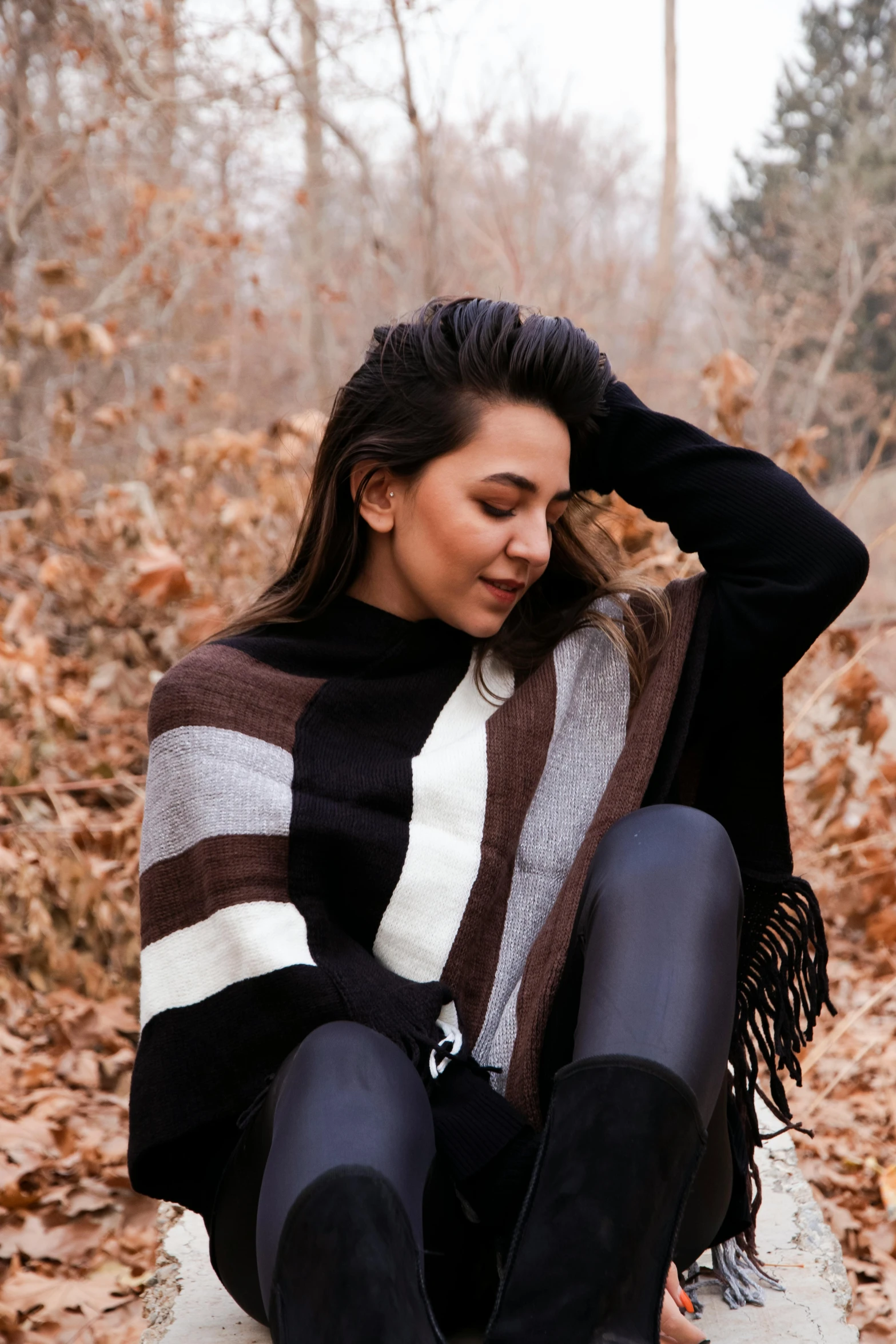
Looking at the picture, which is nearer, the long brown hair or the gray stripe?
the gray stripe

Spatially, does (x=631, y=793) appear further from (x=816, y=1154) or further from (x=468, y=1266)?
(x=816, y=1154)

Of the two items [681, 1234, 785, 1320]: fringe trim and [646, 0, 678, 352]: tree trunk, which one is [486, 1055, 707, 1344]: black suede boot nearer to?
[681, 1234, 785, 1320]: fringe trim

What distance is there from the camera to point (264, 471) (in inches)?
171

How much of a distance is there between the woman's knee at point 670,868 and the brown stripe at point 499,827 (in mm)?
173

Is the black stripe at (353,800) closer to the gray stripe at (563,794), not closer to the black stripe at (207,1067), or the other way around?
the black stripe at (207,1067)

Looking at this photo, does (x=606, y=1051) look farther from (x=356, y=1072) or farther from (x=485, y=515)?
(x=485, y=515)

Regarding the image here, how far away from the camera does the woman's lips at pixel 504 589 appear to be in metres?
1.83

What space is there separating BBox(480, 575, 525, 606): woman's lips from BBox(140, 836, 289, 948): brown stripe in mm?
466

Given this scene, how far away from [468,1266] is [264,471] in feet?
10.5

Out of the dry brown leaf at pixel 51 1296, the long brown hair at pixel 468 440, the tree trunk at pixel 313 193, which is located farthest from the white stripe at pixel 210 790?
the tree trunk at pixel 313 193

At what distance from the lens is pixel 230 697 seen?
173 cm

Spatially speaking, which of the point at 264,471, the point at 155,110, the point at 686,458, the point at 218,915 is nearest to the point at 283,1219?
the point at 218,915

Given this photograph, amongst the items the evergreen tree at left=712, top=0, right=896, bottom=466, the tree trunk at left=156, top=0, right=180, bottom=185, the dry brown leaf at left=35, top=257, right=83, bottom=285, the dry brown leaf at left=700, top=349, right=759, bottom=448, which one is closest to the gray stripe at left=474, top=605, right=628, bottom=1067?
the dry brown leaf at left=700, top=349, right=759, bottom=448

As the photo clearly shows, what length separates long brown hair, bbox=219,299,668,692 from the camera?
183 centimetres
